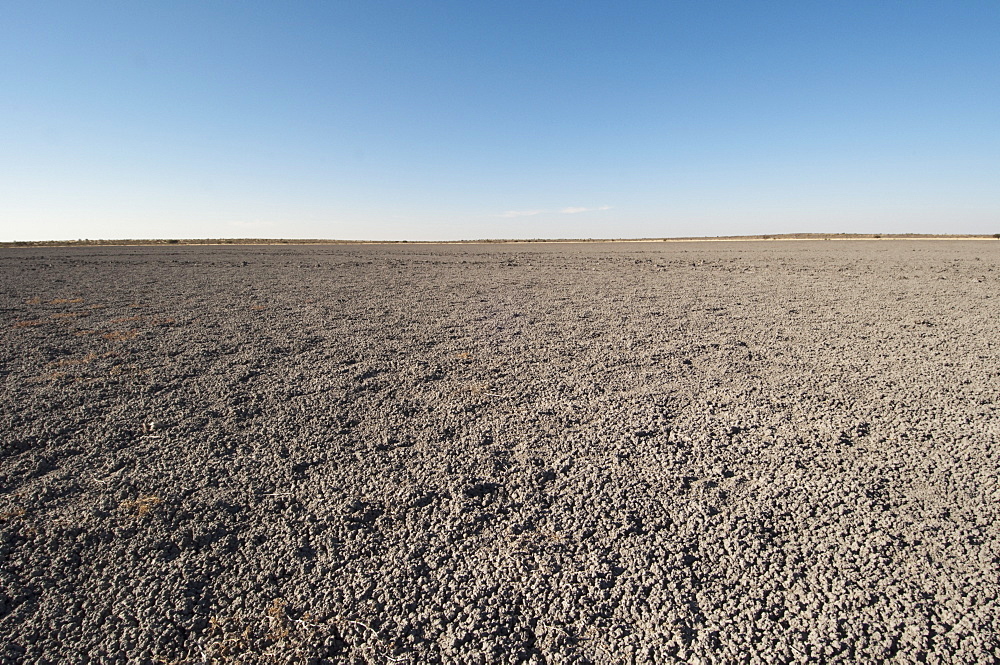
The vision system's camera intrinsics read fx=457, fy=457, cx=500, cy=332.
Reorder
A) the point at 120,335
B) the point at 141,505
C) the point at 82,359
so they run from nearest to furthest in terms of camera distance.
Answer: the point at 141,505
the point at 82,359
the point at 120,335

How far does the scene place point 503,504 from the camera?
7.09 feet

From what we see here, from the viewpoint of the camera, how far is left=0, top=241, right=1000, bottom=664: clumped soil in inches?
58.3

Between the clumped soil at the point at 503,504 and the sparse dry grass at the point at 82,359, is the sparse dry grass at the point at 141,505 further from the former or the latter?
the sparse dry grass at the point at 82,359

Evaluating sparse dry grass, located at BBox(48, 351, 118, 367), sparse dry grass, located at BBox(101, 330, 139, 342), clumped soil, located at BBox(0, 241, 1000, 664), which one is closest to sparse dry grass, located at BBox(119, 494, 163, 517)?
clumped soil, located at BBox(0, 241, 1000, 664)

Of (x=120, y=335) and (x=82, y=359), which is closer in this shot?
(x=82, y=359)

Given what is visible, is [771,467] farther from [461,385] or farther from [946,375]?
[946,375]

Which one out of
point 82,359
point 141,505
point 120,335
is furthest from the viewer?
point 120,335

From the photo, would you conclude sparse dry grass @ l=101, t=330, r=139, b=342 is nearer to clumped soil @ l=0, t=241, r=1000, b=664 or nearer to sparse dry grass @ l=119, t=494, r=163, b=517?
clumped soil @ l=0, t=241, r=1000, b=664

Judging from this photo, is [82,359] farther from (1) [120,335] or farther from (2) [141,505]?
(2) [141,505]

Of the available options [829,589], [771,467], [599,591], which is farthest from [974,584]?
[599,591]

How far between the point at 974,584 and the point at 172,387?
4906 millimetres

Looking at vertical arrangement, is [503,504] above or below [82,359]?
below

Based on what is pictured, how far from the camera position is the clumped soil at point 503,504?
4.86 feet

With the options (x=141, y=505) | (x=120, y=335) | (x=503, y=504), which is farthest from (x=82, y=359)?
(x=503, y=504)
